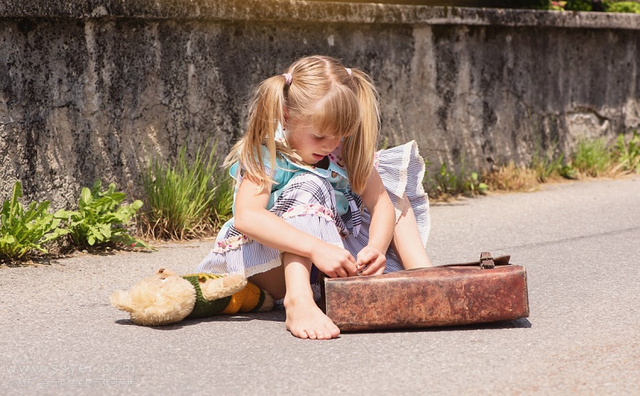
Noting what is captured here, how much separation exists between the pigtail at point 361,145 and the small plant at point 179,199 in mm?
1322

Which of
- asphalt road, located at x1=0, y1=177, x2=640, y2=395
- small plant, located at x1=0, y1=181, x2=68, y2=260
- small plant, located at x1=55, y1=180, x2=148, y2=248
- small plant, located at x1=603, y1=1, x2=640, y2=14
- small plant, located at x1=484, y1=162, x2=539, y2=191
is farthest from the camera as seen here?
small plant, located at x1=603, y1=1, x2=640, y2=14

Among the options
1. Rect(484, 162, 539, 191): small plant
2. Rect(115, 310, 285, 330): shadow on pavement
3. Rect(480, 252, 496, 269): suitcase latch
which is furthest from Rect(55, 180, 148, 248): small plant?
Rect(484, 162, 539, 191): small plant

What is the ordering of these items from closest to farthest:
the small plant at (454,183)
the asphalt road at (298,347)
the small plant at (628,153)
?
the asphalt road at (298,347) < the small plant at (454,183) < the small plant at (628,153)

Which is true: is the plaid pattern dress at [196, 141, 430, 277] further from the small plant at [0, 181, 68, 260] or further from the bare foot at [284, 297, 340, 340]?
the small plant at [0, 181, 68, 260]

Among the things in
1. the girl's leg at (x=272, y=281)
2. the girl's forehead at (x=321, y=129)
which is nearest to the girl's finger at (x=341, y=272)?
the girl's leg at (x=272, y=281)

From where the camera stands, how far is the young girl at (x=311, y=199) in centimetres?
256

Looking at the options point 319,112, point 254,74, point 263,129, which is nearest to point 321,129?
point 319,112

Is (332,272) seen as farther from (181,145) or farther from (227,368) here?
(181,145)

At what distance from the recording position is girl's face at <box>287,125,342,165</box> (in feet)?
8.85

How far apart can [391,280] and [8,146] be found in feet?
6.15

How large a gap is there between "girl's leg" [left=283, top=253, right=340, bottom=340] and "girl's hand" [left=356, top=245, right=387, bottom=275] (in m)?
0.16

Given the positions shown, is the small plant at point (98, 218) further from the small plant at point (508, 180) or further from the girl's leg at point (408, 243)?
the small plant at point (508, 180)

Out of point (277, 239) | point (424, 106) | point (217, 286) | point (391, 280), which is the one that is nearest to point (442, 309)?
point (391, 280)

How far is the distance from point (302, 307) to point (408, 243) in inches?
22.1
